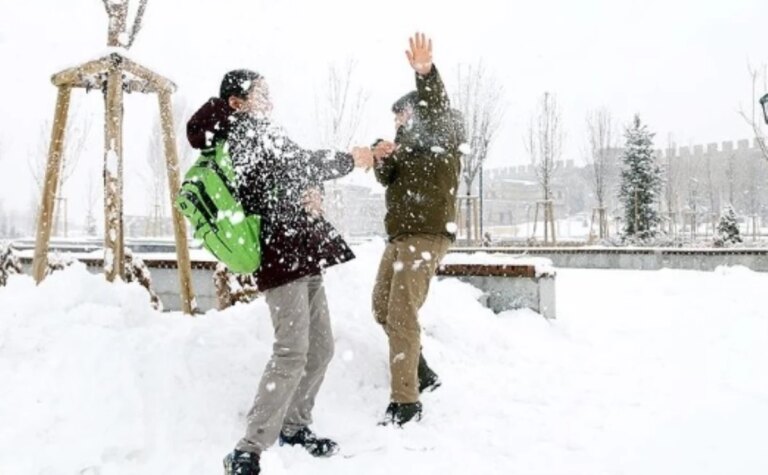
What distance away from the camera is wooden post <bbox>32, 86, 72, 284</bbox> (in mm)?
4363

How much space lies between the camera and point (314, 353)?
113 inches

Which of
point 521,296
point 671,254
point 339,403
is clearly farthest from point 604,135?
point 339,403

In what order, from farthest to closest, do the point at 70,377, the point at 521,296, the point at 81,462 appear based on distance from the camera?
the point at 521,296 < the point at 70,377 < the point at 81,462

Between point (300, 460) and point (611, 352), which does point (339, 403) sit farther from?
point (611, 352)

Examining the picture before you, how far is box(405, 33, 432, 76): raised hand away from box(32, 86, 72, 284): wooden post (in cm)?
286

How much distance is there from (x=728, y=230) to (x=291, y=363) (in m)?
18.5

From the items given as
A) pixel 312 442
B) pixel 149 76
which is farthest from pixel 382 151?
pixel 149 76

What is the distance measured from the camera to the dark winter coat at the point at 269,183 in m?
2.57

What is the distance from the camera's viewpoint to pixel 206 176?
8.30 feet

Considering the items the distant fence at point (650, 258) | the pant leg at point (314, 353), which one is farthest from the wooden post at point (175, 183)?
the distant fence at point (650, 258)

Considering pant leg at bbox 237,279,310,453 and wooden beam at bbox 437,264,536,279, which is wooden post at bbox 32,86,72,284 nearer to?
pant leg at bbox 237,279,310,453

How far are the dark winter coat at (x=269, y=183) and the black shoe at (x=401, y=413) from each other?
953 millimetres

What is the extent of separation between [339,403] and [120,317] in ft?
4.56

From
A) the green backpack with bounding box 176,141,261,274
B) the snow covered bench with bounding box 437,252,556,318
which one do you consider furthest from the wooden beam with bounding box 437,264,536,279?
the green backpack with bounding box 176,141,261,274
